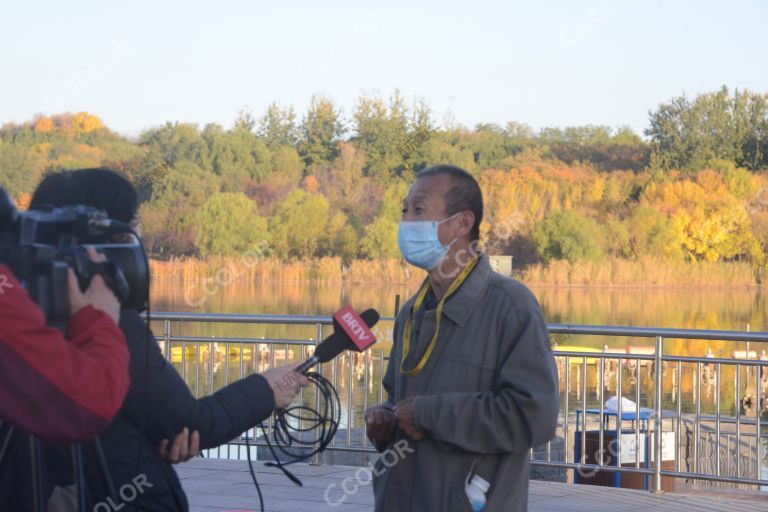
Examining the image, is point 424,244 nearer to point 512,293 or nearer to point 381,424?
point 512,293

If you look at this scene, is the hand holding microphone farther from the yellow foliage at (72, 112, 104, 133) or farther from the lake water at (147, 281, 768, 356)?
the yellow foliage at (72, 112, 104, 133)

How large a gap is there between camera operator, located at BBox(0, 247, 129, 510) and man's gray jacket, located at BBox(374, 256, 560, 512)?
1176mm

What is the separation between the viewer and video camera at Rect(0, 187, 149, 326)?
208 cm

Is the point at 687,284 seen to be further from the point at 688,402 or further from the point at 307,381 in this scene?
the point at 307,381

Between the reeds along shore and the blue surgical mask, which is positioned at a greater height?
the blue surgical mask

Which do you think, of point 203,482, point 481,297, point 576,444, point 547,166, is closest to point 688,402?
point 576,444

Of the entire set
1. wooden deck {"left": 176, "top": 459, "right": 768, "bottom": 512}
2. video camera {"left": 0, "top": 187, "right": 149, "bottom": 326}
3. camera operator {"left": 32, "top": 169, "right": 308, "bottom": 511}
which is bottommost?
wooden deck {"left": 176, "top": 459, "right": 768, "bottom": 512}

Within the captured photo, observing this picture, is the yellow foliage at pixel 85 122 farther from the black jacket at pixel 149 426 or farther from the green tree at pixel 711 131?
the black jacket at pixel 149 426

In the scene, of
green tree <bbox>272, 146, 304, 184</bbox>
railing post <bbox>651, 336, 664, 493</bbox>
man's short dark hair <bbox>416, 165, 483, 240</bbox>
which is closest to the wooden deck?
railing post <bbox>651, 336, 664, 493</bbox>

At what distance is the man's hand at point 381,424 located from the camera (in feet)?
10.3

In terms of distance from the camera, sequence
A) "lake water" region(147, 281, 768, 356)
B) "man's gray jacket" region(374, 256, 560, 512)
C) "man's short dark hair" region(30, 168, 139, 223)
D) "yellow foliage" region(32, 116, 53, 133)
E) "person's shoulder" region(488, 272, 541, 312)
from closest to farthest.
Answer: "man's short dark hair" region(30, 168, 139, 223) < "man's gray jacket" region(374, 256, 560, 512) < "person's shoulder" region(488, 272, 541, 312) < "lake water" region(147, 281, 768, 356) < "yellow foliage" region(32, 116, 53, 133)

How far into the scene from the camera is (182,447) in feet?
8.58

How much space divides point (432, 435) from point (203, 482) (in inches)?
185

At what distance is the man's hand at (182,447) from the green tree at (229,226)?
4594 cm
